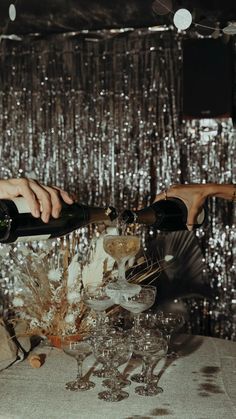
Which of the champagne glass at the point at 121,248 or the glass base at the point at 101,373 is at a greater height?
the champagne glass at the point at 121,248

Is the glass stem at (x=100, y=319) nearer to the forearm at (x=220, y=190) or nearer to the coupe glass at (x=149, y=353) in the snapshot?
the coupe glass at (x=149, y=353)

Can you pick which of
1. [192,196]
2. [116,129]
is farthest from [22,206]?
[116,129]

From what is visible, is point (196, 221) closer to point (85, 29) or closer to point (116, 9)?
point (116, 9)

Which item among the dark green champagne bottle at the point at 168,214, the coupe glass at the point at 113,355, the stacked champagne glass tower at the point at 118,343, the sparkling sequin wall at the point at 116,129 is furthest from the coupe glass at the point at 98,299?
the sparkling sequin wall at the point at 116,129

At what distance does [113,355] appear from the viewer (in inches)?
53.2

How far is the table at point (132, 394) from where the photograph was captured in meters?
1.25

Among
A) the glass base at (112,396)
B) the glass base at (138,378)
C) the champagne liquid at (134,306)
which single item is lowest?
the glass base at (112,396)

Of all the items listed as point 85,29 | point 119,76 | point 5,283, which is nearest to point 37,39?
point 85,29

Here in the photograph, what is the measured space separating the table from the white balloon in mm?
1589

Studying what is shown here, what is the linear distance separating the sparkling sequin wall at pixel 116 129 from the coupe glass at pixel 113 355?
5.37 feet

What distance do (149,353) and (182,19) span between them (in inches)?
69.7

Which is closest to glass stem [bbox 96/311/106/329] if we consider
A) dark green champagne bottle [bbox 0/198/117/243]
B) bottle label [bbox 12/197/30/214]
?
dark green champagne bottle [bbox 0/198/117/243]

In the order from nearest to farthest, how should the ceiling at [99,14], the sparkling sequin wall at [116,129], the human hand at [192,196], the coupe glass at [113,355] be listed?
the coupe glass at [113,355] → the human hand at [192,196] → the ceiling at [99,14] → the sparkling sequin wall at [116,129]

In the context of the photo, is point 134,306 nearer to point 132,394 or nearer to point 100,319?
point 100,319
